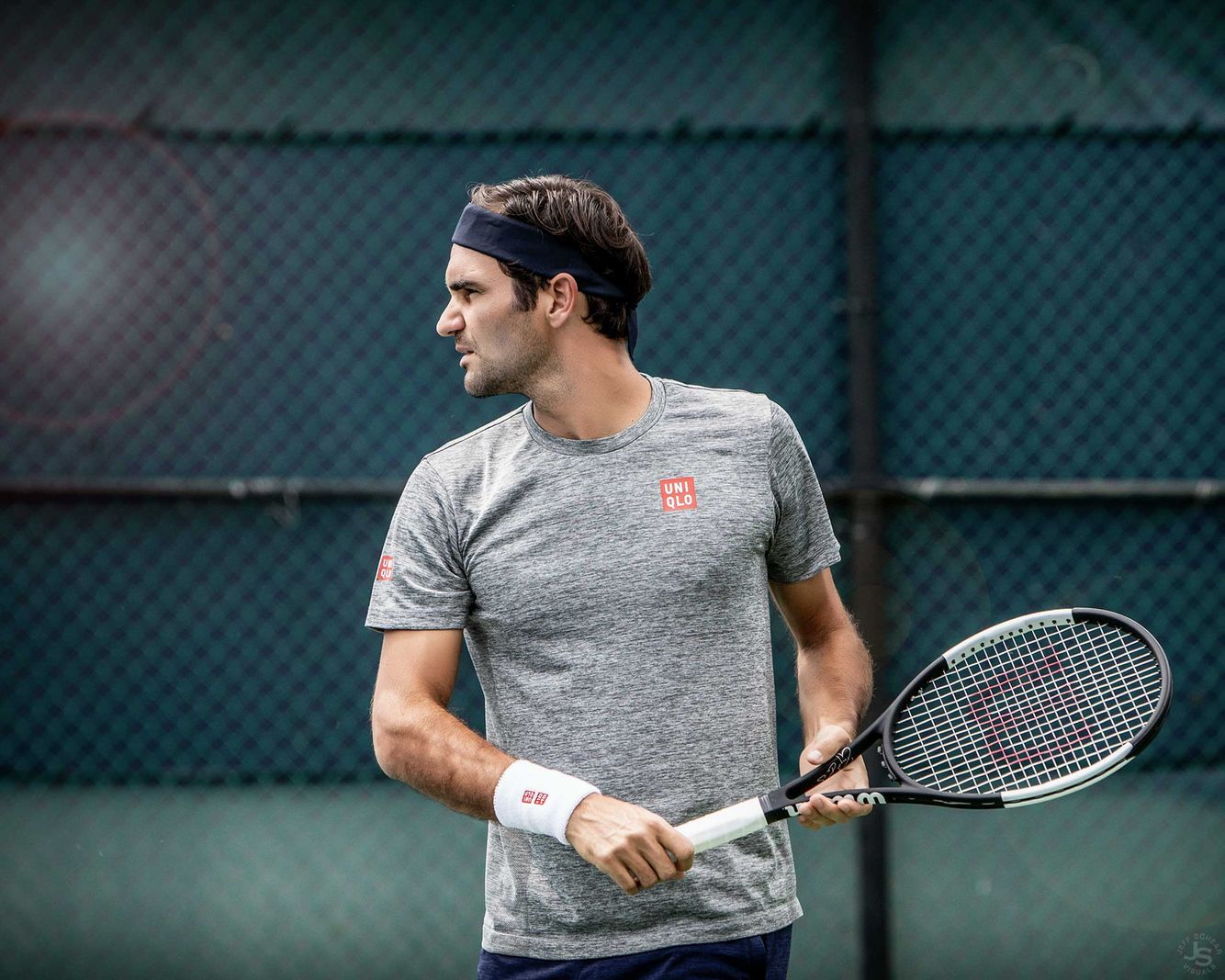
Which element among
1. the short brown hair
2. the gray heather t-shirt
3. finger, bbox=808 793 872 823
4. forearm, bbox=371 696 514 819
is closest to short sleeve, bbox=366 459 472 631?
the gray heather t-shirt

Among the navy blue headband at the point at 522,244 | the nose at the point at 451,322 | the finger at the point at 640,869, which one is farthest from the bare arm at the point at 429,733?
the navy blue headband at the point at 522,244

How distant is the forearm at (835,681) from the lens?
1974 mm

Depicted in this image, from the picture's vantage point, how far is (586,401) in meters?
1.94

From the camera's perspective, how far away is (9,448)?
3.26 metres

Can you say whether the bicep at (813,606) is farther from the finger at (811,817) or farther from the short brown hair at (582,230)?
the short brown hair at (582,230)

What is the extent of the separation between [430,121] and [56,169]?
94 centimetres

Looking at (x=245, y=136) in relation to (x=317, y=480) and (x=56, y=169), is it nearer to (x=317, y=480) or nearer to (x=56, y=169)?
(x=56, y=169)

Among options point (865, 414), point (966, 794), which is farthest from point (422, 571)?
point (865, 414)

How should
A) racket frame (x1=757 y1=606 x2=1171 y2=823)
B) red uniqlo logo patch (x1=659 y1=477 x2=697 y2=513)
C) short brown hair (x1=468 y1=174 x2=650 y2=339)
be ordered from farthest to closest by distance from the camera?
short brown hair (x1=468 y1=174 x2=650 y2=339), red uniqlo logo patch (x1=659 y1=477 x2=697 y2=513), racket frame (x1=757 y1=606 x2=1171 y2=823)

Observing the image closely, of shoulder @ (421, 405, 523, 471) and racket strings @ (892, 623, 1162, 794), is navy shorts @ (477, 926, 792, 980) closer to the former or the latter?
racket strings @ (892, 623, 1162, 794)

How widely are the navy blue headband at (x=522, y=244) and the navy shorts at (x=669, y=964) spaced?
970 millimetres

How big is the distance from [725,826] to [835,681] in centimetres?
38

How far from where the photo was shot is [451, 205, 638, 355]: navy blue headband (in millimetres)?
1958

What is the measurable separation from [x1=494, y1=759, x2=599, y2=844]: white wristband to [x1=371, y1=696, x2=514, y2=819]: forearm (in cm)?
3
